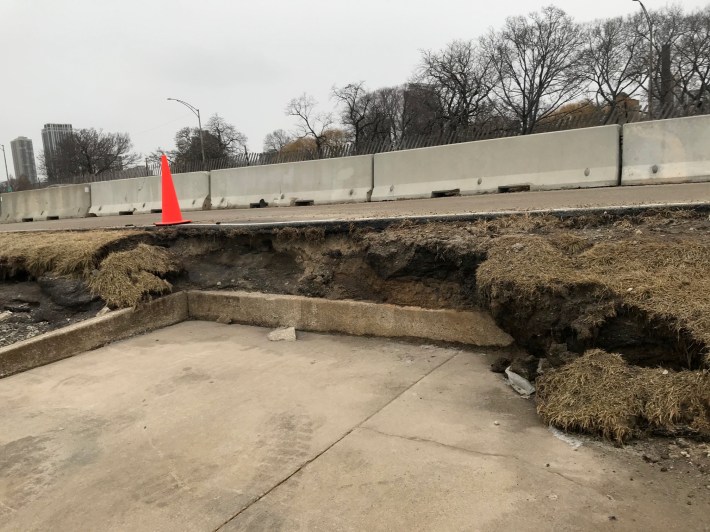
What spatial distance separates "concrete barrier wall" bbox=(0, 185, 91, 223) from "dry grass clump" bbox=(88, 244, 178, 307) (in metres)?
11.6

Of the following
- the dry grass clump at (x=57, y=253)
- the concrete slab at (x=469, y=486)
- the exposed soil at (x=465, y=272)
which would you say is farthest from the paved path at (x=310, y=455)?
the dry grass clump at (x=57, y=253)

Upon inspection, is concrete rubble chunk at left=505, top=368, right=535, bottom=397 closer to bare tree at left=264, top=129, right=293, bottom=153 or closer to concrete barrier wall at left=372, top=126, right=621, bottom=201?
concrete barrier wall at left=372, top=126, right=621, bottom=201

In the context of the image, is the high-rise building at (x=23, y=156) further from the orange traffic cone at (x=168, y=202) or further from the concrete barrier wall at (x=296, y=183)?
the orange traffic cone at (x=168, y=202)

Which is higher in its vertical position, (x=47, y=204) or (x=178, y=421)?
(x=47, y=204)

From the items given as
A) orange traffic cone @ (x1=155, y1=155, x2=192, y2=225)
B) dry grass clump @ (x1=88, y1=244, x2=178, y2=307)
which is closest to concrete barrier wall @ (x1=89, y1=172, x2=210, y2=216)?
orange traffic cone @ (x1=155, y1=155, x2=192, y2=225)

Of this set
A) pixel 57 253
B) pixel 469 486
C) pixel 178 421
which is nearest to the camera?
pixel 469 486

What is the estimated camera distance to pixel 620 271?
12.0ft

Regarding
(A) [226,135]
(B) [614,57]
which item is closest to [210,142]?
(A) [226,135]

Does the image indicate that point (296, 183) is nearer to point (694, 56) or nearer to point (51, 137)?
point (694, 56)

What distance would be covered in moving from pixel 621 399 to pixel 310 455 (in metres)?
1.82

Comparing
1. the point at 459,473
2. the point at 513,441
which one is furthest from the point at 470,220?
the point at 459,473

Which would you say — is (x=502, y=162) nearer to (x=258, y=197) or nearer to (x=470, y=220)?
(x=470, y=220)

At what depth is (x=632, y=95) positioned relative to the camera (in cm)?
4894

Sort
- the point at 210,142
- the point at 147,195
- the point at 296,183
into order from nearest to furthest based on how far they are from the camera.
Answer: the point at 296,183 → the point at 147,195 → the point at 210,142
